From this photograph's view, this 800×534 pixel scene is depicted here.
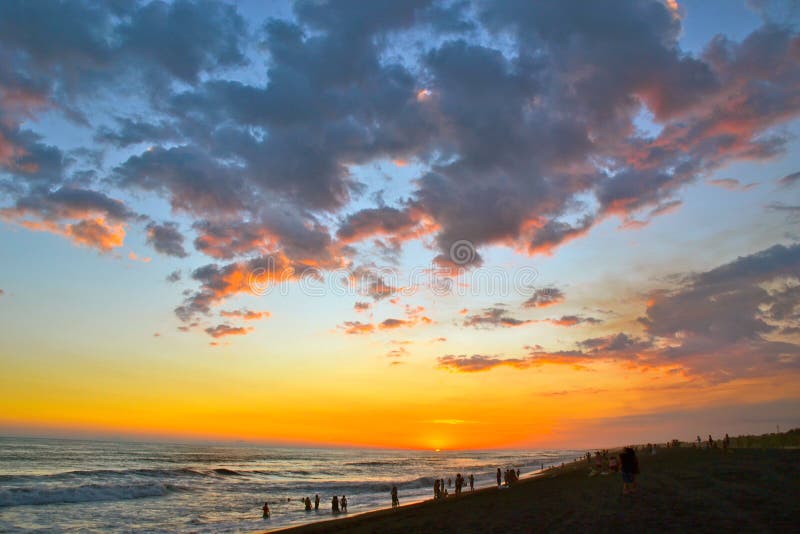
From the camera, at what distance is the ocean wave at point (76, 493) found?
4519 cm

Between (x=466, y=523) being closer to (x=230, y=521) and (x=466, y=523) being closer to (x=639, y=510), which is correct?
(x=639, y=510)

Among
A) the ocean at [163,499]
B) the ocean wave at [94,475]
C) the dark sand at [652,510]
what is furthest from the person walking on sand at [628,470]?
the ocean wave at [94,475]

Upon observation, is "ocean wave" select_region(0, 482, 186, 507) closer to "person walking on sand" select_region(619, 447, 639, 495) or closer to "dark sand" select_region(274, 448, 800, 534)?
"dark sand" select_region(274, 448, 800, 534)

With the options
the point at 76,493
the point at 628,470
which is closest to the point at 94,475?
the point at 76,493

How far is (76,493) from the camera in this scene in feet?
161

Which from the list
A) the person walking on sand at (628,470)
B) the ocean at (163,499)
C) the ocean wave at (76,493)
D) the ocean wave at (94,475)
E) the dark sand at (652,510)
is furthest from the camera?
the ocean wave at (94,475)

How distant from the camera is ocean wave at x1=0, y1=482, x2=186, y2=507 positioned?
4519 cm

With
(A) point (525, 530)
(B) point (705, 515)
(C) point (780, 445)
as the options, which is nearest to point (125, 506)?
(A) point (525, 530)

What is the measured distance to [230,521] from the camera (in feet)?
114

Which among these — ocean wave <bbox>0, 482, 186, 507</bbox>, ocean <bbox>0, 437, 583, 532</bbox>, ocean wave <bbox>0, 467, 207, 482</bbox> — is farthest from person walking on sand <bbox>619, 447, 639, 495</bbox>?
ocean wave <bbox>0, 467, 207, 482</bbox>

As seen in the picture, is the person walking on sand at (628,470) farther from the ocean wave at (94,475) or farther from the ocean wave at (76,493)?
the ocean wave at (94,475)

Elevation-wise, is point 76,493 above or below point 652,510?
below

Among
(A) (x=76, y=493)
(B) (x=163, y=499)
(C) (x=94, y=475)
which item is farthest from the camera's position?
(C) (x=94, y=475)

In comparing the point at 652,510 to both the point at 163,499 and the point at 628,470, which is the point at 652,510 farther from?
the point at 163,499
